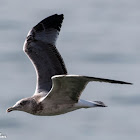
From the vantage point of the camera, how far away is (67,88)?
10.9 metres

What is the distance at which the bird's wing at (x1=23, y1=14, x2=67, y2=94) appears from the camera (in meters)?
12.8

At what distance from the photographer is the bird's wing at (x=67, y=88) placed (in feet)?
33.2

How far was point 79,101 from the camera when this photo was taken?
1149 cm

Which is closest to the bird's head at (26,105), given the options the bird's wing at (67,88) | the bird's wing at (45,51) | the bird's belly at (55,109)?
the bird's belly at (55,109)

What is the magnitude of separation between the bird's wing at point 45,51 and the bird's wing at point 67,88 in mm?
1103

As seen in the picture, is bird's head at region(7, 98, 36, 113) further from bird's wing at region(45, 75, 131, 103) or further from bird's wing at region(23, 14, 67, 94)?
bird's wing at region(23, 14, 67, 94)

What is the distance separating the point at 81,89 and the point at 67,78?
34.5 inches

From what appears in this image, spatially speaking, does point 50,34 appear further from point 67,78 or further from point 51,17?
point 67,78

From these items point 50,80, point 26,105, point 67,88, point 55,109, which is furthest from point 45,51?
point 67,88

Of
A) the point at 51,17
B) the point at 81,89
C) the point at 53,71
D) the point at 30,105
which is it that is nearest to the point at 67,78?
the point at 81,89

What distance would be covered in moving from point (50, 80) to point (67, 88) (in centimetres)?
184

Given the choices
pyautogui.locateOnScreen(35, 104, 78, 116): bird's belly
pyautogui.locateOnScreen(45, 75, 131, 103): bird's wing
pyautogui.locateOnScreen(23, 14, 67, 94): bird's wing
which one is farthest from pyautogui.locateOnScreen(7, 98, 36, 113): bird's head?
pyautogui.locateOnScreen(23, 14, 67, 94): bird's wing

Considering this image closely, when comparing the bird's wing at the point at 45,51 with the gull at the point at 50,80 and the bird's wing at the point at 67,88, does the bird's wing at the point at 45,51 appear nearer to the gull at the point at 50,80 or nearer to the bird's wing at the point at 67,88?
the gull at the point at 50,80

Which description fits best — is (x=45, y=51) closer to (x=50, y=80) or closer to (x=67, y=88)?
(x=50, y=80)
